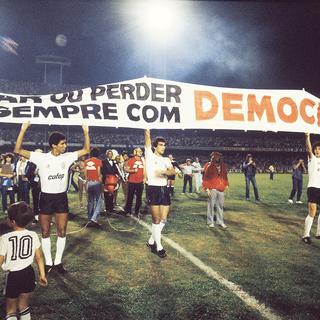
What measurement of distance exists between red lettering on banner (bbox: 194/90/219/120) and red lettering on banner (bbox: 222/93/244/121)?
17 centimetres

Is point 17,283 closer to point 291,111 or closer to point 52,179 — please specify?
point 52,179

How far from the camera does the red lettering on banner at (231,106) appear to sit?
19.5ft

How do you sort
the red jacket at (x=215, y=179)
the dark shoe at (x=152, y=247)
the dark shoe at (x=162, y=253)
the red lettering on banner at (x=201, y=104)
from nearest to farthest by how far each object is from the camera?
1. the red lettering on banner at (x=201, y=104)
2. the dark shoe at (x=162, y=253)
3. the dark shoe at (x=152, y=247)
4. the red jacket at (x=215, y=179)

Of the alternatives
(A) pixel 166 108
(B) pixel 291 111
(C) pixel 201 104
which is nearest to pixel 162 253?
(A) pixel 166 108

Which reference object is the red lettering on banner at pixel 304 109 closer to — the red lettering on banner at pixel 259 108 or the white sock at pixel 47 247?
the red lettering on banner at pixel 259 108

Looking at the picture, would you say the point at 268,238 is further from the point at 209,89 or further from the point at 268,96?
the point at 209,89

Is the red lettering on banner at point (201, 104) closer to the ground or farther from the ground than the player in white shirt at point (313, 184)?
farther from the ground

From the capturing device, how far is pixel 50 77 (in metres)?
65.9

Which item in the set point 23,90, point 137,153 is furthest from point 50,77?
point 137,153

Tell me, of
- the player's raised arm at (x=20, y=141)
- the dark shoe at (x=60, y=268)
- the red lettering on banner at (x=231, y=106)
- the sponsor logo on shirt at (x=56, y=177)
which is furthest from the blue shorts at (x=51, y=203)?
the red lettering on banner at (x=231, y=106)

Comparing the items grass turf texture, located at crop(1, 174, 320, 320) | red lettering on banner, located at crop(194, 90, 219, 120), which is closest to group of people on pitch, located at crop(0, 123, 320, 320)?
grass turf texture, located at crop(1, 174, 320, 320)

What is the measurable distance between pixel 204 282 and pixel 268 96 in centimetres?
357

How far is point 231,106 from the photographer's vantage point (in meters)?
6.01

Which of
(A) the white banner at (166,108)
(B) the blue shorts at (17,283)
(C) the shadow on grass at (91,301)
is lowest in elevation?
(C) the shadow on grass at (91,301)
